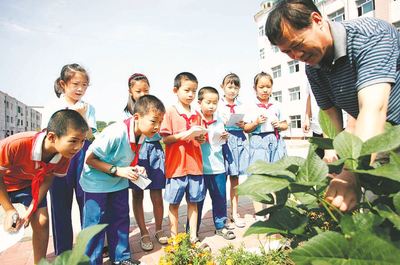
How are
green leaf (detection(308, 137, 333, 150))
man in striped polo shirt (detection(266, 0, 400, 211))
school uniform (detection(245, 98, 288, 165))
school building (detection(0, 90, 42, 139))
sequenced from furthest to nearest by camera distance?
school building (detection(0, 90, 42, 139)) → school uniform (detection(245, 98, 288, 165)) → man in striped polo shirt (detection(266, 0, 400, 211)) → green leaf (detection(308, 137, 333, 150))

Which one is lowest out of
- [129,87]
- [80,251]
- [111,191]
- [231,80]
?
[111,191]

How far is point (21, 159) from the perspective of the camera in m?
2.16

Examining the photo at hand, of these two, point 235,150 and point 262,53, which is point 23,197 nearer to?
point 235,150

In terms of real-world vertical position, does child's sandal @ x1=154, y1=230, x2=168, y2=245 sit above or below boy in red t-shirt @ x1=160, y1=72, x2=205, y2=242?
below

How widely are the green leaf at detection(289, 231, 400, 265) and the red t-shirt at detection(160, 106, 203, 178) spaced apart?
7.49ft

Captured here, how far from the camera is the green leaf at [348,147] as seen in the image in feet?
2.13

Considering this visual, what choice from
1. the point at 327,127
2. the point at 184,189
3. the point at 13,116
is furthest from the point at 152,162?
the point at 13,116

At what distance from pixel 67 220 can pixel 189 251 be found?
1243 millimetres

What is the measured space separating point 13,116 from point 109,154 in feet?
221

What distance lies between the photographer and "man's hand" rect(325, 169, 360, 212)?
2.22 feet

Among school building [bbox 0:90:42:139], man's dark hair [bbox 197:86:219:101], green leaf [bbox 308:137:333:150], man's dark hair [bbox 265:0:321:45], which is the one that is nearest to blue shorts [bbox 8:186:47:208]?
man's dark hair [bbox 197:86:219:101]

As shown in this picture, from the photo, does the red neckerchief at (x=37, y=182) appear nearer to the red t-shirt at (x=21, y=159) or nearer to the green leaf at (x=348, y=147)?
the red t-shirt at (x=21, y=159)

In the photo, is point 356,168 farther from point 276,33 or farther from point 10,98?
point 10,98

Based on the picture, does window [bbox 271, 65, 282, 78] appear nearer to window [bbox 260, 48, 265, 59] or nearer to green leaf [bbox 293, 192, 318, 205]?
window [bbox 260, 48, 265, 59]
